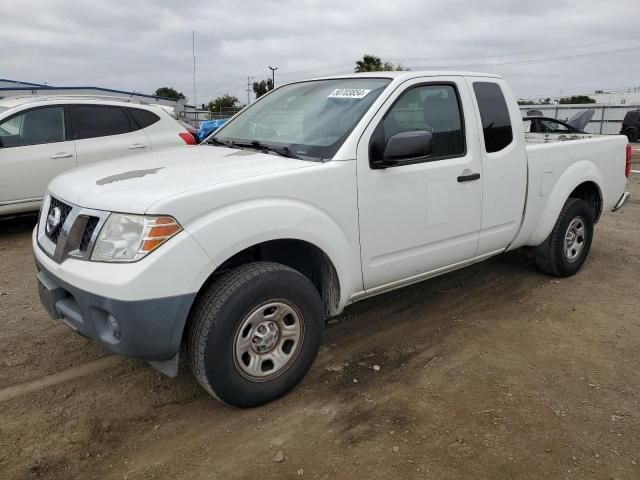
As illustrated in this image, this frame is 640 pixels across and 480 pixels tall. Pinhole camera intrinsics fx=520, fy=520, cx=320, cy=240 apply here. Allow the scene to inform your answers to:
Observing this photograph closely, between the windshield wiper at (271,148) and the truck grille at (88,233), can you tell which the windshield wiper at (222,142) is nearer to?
the windshield wiper at (271,148)

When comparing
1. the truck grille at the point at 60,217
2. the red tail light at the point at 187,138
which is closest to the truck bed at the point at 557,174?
the truck grille at the point at 60,217

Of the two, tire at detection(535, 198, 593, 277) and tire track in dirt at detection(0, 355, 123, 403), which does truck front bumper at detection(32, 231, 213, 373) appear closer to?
tire track in dirt at detection(0, 355, 123, 403)

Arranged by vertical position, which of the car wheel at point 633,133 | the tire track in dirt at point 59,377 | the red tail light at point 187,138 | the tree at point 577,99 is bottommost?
the tire track in dirt at point 59,377

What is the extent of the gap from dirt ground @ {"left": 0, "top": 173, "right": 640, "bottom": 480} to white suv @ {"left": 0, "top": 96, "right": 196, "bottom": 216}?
2.37 metres

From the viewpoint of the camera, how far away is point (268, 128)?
3662 mm

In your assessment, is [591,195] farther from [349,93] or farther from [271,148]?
[271,148]

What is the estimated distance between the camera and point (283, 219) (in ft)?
8.96

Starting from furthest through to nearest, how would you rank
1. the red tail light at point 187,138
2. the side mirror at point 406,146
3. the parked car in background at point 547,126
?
1. the parked car in background at point 547,126
2. the red tail light at point 187,138
3. the side mirror at point 406,146

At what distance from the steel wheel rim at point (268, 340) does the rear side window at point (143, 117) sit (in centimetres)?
532

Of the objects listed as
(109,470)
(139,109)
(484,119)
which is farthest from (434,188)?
(139,109)

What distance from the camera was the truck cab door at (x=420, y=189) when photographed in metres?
3.15

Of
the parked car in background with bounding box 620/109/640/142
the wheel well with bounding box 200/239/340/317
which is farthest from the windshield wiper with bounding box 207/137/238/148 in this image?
the parked car in background with bounding box 620/109/640/142

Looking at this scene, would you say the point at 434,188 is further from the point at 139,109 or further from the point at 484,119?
the point at 139,109

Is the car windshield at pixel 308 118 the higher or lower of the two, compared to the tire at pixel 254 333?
higher
